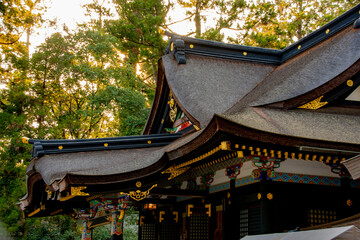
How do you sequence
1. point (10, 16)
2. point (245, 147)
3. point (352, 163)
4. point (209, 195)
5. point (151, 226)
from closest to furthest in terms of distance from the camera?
point (352, 163), point (245, 147), point (209, 195), point (151, 226), point (10, 16)

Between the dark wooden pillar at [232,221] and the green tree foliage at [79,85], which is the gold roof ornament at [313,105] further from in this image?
the green tree foliage at [79,85]

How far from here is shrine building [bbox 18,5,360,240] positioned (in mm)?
7070

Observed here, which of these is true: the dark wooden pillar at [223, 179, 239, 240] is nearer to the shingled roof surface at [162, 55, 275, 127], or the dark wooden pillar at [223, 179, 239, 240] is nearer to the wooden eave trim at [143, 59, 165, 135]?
the shingled roof surface at [162, 55, 275, 127]

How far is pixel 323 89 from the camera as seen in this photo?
8.25m

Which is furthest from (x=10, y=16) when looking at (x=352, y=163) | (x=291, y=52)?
(x=352, y=163)

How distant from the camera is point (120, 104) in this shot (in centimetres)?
2058

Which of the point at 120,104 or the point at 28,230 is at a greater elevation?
the point at 120,104

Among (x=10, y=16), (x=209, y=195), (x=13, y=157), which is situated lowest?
(x=209, y=195)

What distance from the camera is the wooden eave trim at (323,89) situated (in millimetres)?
8234

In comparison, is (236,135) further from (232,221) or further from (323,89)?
(232,221)

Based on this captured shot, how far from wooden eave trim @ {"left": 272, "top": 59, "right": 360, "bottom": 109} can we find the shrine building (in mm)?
19

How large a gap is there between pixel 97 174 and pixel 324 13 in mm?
21666

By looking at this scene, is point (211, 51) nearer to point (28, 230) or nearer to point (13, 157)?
point (13, 157)

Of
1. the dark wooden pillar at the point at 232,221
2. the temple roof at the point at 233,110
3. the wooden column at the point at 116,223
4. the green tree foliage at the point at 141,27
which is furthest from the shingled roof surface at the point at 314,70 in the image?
the green tree foliage at the point at 141,27
